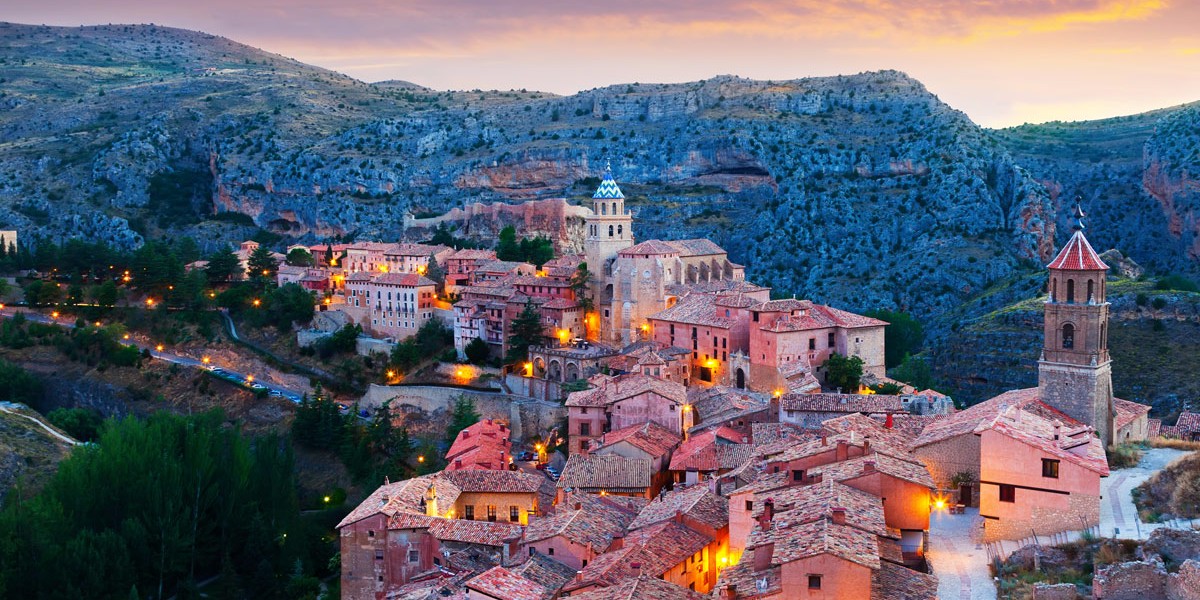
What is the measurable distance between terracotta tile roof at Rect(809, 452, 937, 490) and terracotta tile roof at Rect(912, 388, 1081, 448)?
1102mm

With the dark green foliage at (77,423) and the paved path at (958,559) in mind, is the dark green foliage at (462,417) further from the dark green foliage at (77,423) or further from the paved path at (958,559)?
the paved path at (958,559)

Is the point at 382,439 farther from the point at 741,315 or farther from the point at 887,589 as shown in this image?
the point at 887,589

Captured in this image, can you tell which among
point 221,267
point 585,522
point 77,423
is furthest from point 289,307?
point 585,522

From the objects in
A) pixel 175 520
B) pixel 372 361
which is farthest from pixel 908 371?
pixel 175 520

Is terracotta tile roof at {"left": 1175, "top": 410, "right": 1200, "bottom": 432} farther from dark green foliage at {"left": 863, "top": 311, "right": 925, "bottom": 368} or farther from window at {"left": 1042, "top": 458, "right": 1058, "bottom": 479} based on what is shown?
dark green foliage at {"left": 863, "top": 311, "right": 925, "bottom": 368}

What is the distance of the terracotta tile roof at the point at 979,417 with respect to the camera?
22078mm

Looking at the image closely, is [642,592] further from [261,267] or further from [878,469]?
[261,267]

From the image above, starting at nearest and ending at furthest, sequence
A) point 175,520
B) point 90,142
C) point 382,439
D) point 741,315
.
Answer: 1. point 175,520
2. point 741,315
3. point 382,439
4. point 90,142

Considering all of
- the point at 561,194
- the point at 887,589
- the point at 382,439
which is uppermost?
the point at 561,194

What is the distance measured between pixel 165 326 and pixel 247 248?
1593 cm

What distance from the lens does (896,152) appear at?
79688 millimetres

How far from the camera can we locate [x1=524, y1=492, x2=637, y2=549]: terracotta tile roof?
24.3 m

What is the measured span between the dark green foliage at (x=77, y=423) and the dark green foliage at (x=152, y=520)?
10570 millimetres

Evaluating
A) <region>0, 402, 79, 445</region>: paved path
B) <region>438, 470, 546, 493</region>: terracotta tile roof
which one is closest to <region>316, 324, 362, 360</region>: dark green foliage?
<region>0, 402, 79, 445</region>: paved path
